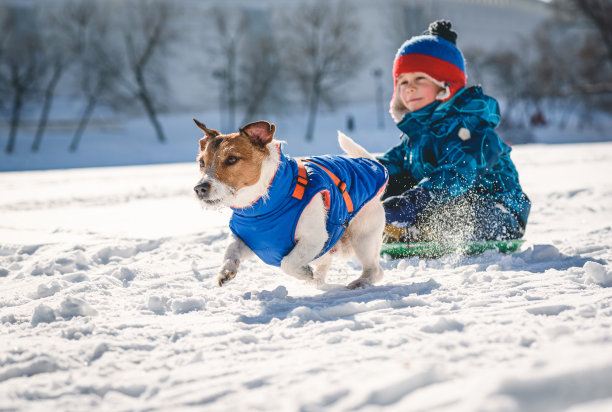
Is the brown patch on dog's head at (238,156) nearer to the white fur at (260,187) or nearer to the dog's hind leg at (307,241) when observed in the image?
the white fur at (260,187)

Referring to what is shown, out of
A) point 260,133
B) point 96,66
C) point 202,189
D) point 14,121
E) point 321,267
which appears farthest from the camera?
point 96,66

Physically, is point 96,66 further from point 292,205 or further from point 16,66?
point 292,205

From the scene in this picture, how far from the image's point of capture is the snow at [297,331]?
1778 mm

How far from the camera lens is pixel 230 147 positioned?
9.58ft

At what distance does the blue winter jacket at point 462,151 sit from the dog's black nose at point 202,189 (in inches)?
76.5

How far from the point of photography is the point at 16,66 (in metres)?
25.0

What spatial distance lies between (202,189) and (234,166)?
0.78ft

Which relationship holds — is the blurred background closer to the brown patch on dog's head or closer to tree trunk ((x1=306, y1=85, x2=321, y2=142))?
tree trunk ((x1=306, y1=85, x2=321, y2=142))

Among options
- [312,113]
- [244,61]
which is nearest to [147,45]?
[244,61]

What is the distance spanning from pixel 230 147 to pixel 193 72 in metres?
36.2

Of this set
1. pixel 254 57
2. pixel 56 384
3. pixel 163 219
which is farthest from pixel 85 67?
pixel 56 384

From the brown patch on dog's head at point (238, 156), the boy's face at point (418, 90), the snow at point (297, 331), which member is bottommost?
the snow at point (297, 331)

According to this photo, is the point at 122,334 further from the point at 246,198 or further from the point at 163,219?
the point at 163,219

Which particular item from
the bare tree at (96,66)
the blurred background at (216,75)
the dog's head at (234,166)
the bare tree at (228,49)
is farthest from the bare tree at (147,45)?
the dog's head at (234,166)
